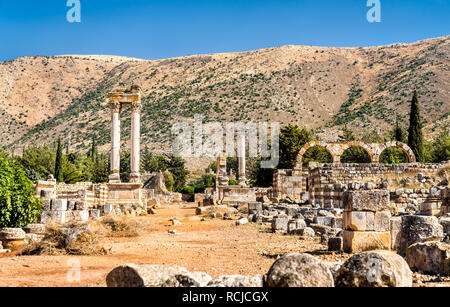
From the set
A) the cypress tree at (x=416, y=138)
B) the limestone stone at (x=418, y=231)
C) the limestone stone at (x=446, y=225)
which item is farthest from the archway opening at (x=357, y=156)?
the limestone stone at (x=418, y=231)

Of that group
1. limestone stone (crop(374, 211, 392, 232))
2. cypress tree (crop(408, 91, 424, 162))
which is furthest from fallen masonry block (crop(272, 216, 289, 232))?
cypress tree (crop(408, 91, 424, 162))

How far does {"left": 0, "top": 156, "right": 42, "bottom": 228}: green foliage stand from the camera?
1011 cm

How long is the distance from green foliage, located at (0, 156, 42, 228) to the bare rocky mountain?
5779 cm

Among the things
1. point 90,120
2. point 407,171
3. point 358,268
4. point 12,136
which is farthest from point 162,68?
point 358,268

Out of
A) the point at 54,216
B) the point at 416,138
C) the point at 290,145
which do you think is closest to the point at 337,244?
the point at 54,216

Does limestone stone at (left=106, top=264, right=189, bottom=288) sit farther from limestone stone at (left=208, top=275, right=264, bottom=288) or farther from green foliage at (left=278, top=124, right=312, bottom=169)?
green foliage at (left=278, top=124, right=312, bottom=169)

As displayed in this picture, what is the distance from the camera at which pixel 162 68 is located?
367 ft

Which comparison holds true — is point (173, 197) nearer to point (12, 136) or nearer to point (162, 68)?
point (12, 136)

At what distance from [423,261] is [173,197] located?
39747 mm

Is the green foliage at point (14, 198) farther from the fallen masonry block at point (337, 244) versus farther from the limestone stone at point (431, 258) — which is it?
the limestone stone at point (431, 258)

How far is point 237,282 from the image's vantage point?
430cm

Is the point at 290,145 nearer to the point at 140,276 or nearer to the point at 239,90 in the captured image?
the point at 140,276

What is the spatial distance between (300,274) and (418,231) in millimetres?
4173
